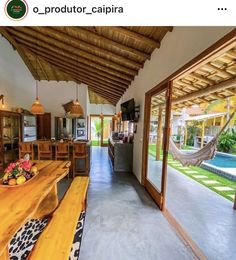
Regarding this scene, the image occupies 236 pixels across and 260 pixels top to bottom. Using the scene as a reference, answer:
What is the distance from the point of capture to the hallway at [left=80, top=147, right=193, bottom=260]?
1.90 metres

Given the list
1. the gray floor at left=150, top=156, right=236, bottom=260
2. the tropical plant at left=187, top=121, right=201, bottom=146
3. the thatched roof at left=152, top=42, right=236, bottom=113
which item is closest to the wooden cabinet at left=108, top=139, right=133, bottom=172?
the gray floor at left=150, top=156, right=236, bottom=260

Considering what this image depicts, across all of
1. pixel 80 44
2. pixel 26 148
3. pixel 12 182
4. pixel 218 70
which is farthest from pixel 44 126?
pixel 218 70

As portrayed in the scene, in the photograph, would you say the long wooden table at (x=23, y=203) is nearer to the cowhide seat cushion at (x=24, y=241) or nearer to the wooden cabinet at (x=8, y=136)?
the cowhide seat cushion at (x=24, y=241)

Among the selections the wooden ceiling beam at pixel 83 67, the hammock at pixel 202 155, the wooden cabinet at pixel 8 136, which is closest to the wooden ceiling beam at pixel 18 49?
the wooden ceiling beam at pixel 83 67

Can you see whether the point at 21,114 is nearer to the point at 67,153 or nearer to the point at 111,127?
→ the point at 67,153

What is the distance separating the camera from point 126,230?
2312 mm

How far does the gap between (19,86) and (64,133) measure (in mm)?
2909

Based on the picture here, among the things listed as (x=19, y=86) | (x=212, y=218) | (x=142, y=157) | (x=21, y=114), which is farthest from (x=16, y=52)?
(x=212, y=218)

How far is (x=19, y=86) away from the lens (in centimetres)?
700

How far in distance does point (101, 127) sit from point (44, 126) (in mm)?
3676

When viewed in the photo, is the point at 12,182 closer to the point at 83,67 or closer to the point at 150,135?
the point at 150,135

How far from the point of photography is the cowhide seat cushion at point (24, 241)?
1.61 meters

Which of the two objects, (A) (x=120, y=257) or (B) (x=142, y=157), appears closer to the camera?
(A) (x=120, y=257)
